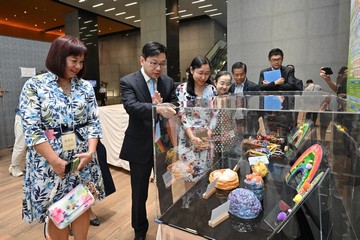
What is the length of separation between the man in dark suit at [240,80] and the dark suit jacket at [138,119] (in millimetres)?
1334

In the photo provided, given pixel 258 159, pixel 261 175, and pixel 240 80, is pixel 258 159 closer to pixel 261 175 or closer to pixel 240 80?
pixel 261 175

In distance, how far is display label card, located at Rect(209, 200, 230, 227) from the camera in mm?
805

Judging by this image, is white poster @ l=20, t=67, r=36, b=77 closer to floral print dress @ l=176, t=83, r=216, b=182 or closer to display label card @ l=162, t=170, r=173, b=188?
floral print dress @ l=176, t=83, r=216, b=182

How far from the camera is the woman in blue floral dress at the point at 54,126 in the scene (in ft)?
3.68

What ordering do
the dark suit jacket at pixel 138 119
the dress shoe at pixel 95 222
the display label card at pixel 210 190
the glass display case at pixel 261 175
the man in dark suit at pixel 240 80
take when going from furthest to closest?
the man in dark suit at pixel 240 80 → the dress shoe at pixel 95 222 → the dark suit jacket at pixel 138 119 → the display label card at pixel 210 190 → the glass display case at pixel 261 175

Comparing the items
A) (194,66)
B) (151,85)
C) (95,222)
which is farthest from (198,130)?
(95,222)

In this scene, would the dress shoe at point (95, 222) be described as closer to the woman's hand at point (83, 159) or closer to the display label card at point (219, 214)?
the woman's hand at point (83, 159)

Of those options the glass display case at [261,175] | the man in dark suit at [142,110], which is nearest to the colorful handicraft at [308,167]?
the glass display case at [261,175]

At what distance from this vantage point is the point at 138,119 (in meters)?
1.47

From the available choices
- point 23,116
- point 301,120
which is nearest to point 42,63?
point 23,116

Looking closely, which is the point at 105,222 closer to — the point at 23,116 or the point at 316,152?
the point at 23,116

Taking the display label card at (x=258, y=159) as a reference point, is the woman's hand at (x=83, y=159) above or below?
above

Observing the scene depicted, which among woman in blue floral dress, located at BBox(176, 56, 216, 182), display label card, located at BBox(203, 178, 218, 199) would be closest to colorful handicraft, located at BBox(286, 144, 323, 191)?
display label card, located at BBox(203, 178, 218, 199)

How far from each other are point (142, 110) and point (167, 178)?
1.34ft
